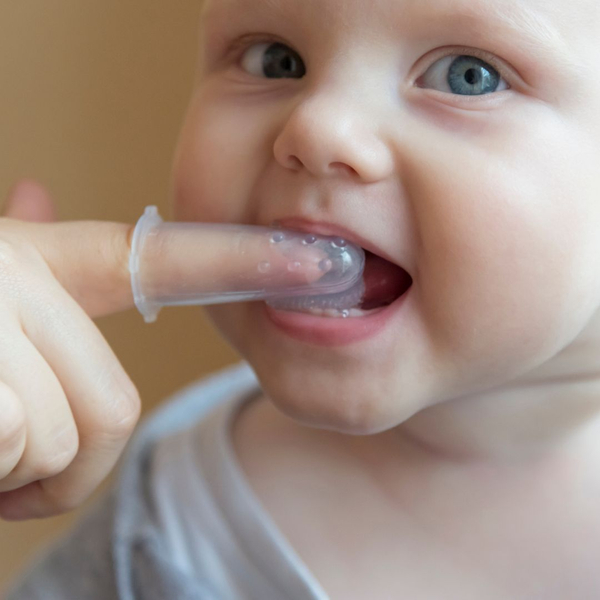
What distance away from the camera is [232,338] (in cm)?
55

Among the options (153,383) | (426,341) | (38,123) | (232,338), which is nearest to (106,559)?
(232,338)

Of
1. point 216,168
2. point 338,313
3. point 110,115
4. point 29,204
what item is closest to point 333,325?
point 338,313

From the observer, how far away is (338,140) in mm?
436

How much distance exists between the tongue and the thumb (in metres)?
0.24

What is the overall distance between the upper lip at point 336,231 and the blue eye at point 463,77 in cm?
9

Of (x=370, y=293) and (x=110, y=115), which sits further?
(x=110, y=115)

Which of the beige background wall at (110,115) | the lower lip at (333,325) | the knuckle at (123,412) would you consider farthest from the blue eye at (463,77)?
the beige background wall at (110,115)

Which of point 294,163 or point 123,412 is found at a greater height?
point 294,163

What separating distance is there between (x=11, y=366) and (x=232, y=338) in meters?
0.15

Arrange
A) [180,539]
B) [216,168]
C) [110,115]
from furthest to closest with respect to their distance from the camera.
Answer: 1. [110,115]
2. [180,539]
3. [216,168]

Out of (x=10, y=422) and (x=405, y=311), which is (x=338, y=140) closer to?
(x=405, y=311)

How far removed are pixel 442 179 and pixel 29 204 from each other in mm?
286

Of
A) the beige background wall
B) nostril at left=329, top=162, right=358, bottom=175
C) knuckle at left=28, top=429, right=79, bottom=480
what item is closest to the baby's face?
nostril at left=329, top=162, right=358, bottom=175

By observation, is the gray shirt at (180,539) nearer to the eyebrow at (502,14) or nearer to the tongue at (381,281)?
the tongue at (381,281)
